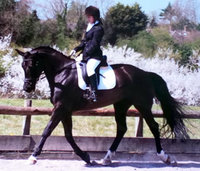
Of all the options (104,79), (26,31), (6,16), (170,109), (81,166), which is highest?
(6,16)

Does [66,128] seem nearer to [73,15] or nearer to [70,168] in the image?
[70,168]

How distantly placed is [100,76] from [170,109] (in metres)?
1.56

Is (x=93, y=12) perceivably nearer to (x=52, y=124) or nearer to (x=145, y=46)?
(x=52, y=124)

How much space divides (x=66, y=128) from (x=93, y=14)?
1984 millimetres

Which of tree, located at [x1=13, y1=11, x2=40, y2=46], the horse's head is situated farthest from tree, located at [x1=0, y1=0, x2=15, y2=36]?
the horse's head

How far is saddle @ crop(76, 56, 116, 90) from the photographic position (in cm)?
577

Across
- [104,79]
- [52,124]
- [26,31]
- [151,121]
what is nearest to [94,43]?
[104,79]

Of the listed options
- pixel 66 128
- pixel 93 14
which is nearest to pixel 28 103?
pixel 66 128

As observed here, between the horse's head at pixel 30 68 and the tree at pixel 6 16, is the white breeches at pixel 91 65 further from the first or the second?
the tree at pixel 6 16

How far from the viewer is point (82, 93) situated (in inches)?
228

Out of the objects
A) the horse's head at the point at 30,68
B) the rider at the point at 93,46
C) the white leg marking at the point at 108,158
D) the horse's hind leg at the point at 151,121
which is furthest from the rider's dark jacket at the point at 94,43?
the white leg marking at the point at 108,158

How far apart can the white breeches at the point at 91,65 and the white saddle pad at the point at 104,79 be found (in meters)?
0.17

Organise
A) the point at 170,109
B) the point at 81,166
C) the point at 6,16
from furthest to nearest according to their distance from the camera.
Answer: the point at 6,16 → the point at 170,109 → the point at 81,166

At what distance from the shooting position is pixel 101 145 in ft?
21.7
